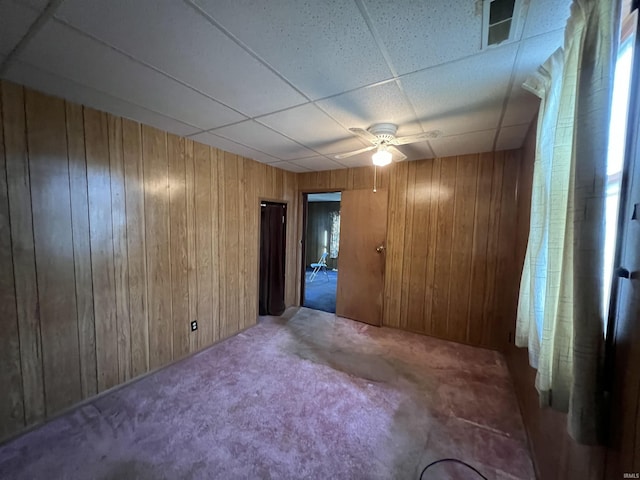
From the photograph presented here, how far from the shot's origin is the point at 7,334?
1.61 metres

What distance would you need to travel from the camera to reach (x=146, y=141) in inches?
88.9

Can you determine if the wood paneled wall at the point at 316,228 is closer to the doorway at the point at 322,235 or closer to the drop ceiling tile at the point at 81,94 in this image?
the doorway at the point at 322,235

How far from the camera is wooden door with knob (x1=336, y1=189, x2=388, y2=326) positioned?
141 inches

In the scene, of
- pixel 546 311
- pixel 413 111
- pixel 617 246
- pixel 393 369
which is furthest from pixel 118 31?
pixel 393 369

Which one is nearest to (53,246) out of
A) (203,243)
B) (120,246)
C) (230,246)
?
(120,246)

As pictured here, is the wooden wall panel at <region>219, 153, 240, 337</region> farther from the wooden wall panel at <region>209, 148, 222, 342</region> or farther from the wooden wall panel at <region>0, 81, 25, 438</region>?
the wooden wall panel at <region>0, 81, 25, 438</region>

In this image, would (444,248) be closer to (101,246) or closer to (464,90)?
(464,90)

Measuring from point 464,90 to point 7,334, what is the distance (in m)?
3.32

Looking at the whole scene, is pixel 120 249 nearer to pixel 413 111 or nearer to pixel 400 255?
pixel 413 111

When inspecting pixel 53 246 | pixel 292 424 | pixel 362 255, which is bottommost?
pixel 292 424

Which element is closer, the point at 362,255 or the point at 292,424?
the point at 292,424

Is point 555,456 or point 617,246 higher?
point 617,246

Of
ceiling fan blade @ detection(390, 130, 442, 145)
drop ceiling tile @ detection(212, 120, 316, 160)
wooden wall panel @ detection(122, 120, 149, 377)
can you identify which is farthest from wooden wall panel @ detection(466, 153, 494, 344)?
wooden wall panel @ detection(122, 120, 149, 377)

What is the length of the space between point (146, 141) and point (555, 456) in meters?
3.47
